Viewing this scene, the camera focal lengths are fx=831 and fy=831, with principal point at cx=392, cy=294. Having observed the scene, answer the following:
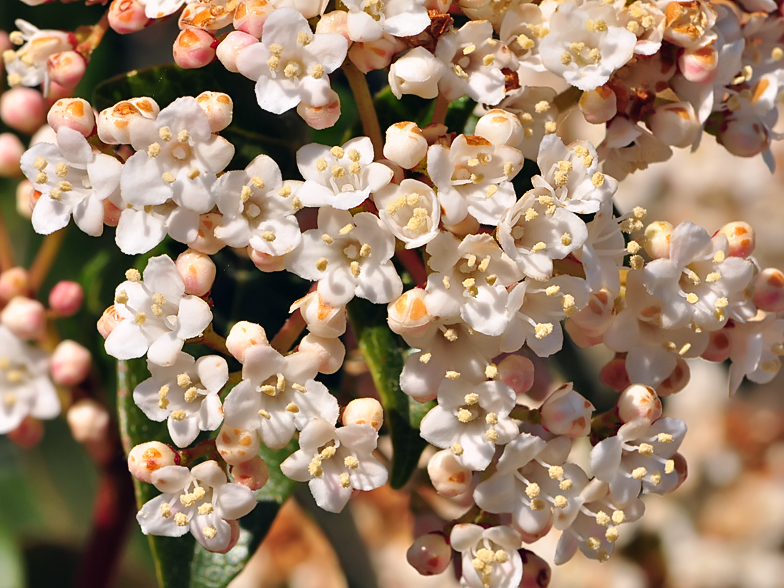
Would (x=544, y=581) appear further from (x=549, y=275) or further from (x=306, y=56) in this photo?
(x=306, y=56)

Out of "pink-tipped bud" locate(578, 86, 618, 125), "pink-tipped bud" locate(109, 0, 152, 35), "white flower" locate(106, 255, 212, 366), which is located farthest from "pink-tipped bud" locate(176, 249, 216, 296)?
"pink-tipped bud" locate(578, 86, 618, 125)

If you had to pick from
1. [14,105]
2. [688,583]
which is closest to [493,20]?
[14,105]

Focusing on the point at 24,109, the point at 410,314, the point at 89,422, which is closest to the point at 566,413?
the point at 410,314

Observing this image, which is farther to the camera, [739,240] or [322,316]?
[739,240]

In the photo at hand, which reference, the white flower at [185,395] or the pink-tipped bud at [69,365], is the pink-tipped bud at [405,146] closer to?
the white flower at [185,395]

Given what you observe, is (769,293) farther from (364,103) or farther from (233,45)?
(233,45)

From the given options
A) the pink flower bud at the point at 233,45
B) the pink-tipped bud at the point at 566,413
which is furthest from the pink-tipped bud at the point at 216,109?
the pink-tipped bud at the point at 566,413
